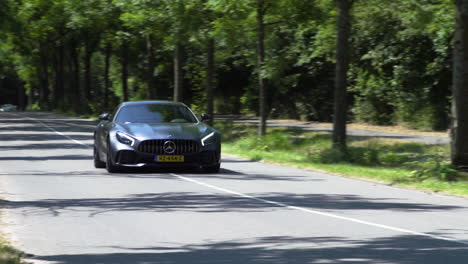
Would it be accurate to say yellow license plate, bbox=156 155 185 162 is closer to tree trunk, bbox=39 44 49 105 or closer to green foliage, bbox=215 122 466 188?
green foliage, bbox=215 122 466 188

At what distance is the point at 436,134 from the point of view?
3412 centimetres

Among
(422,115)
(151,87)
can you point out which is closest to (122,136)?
(422,115)

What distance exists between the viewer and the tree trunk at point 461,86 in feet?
52.8

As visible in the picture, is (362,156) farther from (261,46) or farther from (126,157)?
(261,46)

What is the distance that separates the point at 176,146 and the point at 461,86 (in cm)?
557

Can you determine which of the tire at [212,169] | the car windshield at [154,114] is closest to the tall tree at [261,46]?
the car windshield at [154,114]

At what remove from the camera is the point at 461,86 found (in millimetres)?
16125

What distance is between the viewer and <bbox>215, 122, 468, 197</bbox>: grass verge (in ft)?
50.8

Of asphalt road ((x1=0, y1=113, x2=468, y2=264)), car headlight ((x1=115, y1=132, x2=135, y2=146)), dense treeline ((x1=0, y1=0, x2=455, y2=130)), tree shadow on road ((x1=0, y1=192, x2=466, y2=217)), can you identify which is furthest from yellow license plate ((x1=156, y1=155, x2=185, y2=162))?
dense treeline ((x1=0, y1=0, x2=455, y2=130))

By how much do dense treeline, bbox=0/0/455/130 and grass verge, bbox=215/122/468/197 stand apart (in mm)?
1888

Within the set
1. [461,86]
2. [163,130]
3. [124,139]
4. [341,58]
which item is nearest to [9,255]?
[124,139]

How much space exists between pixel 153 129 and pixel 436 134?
66.2 feet

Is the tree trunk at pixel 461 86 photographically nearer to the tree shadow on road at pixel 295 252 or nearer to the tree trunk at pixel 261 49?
the tree shadow on road at pixel 295 252

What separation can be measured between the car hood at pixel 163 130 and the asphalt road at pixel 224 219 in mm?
778
